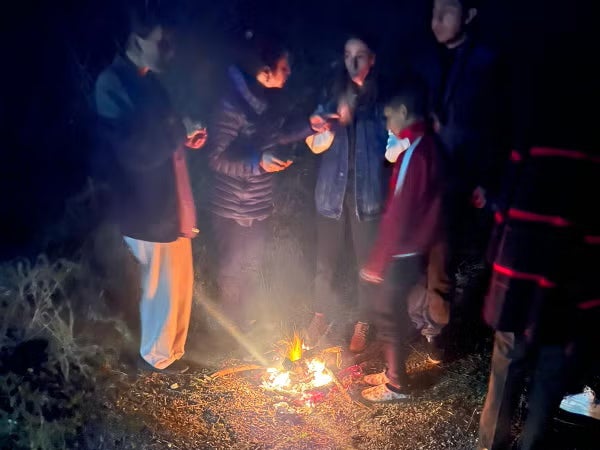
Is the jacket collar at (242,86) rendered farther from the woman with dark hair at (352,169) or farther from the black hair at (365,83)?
the black hair at (365,83)

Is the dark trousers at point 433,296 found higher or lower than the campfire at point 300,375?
higher

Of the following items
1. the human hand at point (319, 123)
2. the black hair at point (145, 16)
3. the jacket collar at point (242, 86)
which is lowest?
Answer: the human hand at point (319, 123)

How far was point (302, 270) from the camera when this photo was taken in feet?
15.2

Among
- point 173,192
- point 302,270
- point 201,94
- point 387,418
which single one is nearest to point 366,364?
point 387,418

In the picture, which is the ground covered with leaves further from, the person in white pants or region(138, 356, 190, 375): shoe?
the person in white pants

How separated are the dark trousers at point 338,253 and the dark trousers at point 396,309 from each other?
0.93 ft

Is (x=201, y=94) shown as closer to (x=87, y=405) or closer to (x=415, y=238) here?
(x=415, y=238)

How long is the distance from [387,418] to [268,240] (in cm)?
182

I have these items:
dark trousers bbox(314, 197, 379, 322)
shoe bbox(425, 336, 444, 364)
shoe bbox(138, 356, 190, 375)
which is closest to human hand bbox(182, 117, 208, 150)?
A: dark trousers bbox(314, 197, 379, 322)

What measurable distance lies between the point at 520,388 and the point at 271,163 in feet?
8.24

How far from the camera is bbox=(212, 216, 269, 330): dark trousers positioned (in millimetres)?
4285

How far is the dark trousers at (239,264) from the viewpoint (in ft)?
14.1

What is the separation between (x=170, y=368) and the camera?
14.5 feet

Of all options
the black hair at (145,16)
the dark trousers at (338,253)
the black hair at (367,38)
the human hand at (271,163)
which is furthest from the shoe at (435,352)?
the black hair at (145,16)
